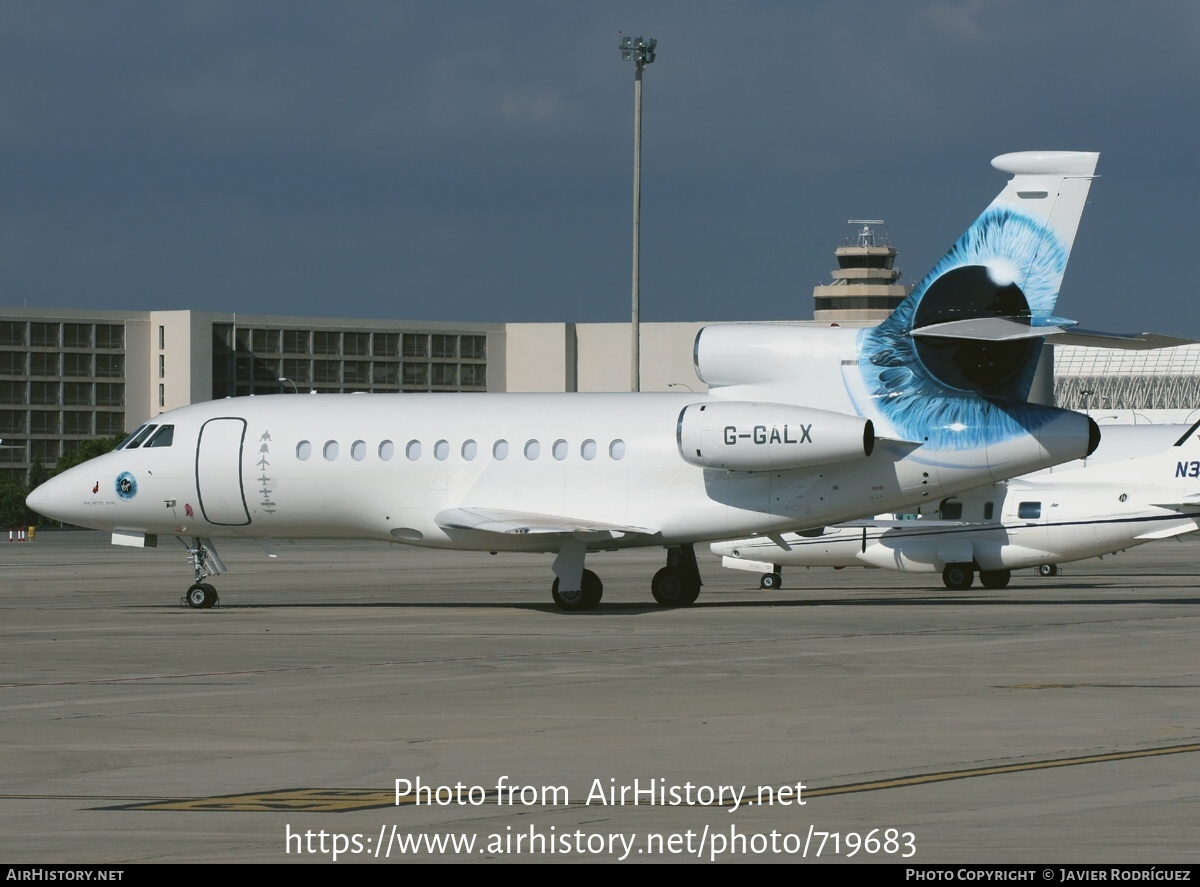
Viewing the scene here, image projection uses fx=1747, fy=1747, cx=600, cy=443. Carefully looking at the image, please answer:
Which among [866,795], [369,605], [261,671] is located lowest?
[369,605]

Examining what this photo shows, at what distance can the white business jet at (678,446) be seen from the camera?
28.5 m

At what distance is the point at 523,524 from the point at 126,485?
8.09 m

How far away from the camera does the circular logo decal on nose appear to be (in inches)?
1266

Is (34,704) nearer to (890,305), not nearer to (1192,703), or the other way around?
(1192,703)

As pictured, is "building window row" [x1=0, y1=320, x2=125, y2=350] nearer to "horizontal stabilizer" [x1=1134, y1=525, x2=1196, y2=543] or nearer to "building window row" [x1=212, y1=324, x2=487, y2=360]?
"building window row" [x1=212, y1=324, x2=487, y2=360]

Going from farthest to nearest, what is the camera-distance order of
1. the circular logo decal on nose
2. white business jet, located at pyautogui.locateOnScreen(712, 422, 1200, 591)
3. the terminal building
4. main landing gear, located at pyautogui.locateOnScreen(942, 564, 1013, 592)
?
1. the terminal building
2. main landing gear, located at pyautogui.locateOnScreen(942, 564, 1013, 592)
3. white business jet, located at pyautogui.locateOnScreen(712, 422, 1200, 591)
4. the circular logo decal on nose

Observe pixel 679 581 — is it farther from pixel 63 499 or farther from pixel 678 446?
pixel 63 499

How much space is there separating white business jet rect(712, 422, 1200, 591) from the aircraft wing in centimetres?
940

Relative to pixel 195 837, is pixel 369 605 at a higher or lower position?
lower

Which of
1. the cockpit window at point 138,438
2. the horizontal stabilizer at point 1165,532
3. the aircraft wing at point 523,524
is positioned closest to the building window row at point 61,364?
the cockpit window at point 138,438

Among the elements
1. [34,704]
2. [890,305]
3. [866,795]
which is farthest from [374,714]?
[890,305]

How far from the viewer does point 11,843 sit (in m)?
9.54

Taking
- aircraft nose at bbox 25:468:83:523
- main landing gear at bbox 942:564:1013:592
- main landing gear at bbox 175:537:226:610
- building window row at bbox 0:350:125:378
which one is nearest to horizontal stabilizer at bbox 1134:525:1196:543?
main landing gear at bbox 942:564:1013:592
